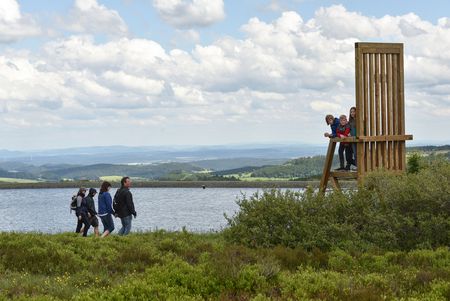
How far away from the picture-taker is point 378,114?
72.1 ft

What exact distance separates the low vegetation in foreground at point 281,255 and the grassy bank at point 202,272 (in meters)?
0.03

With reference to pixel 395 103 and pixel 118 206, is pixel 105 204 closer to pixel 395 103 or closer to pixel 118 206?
pixel 118 206

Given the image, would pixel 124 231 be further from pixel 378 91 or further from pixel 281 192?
pixel 378 91

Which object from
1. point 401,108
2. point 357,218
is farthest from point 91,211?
point 401,108

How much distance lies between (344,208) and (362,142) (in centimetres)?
279

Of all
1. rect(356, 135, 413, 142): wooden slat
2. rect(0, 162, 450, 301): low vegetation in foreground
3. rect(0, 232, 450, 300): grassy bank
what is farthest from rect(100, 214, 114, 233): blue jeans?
rect(356, 135, 413, 142): wooden slat

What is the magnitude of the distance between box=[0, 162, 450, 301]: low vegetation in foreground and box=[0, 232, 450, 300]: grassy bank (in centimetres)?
3

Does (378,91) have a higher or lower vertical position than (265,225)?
higher

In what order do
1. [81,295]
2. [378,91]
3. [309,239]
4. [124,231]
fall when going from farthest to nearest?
[124,231] → [378,91] → [309,239] → [81,295]

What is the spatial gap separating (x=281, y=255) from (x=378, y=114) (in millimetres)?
7419

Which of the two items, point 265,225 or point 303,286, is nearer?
point 303,286

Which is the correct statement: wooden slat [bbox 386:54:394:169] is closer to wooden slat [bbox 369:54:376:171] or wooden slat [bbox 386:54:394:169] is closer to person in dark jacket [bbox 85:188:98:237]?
wooden slat [bbox 369:54:376:171]

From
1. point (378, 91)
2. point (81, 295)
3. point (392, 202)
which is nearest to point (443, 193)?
point (392, 202)

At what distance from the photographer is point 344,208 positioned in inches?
776
